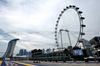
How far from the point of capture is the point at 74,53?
35.8 meters

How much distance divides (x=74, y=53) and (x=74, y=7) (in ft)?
75.4

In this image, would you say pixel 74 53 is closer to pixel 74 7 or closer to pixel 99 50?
pixel 99 50

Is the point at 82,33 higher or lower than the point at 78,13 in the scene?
lower

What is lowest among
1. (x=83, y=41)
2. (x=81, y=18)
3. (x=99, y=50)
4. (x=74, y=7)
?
(x=99, y=50)

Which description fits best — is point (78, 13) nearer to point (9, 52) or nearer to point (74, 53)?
point (74, 53)

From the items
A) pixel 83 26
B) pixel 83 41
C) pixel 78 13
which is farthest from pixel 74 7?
pixel 83 41

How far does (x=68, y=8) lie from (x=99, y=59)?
32.8 meters

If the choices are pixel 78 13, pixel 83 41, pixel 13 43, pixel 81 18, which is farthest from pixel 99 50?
pixel 13 43

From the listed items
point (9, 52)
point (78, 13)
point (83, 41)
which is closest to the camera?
point (78, 13)

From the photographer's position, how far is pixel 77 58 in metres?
34.7

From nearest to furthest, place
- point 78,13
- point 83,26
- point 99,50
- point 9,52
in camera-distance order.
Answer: point 99,50
point 83,26
point 78,13
point 9,52

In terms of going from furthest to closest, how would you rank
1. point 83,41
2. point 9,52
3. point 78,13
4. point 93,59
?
1. point 9,52
2. point 83,41
3. point 78,13
4. point 93,59

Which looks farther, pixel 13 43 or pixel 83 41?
pixel 13 43

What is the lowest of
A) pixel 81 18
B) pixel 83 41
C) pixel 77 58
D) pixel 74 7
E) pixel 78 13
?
pixel 77 58
